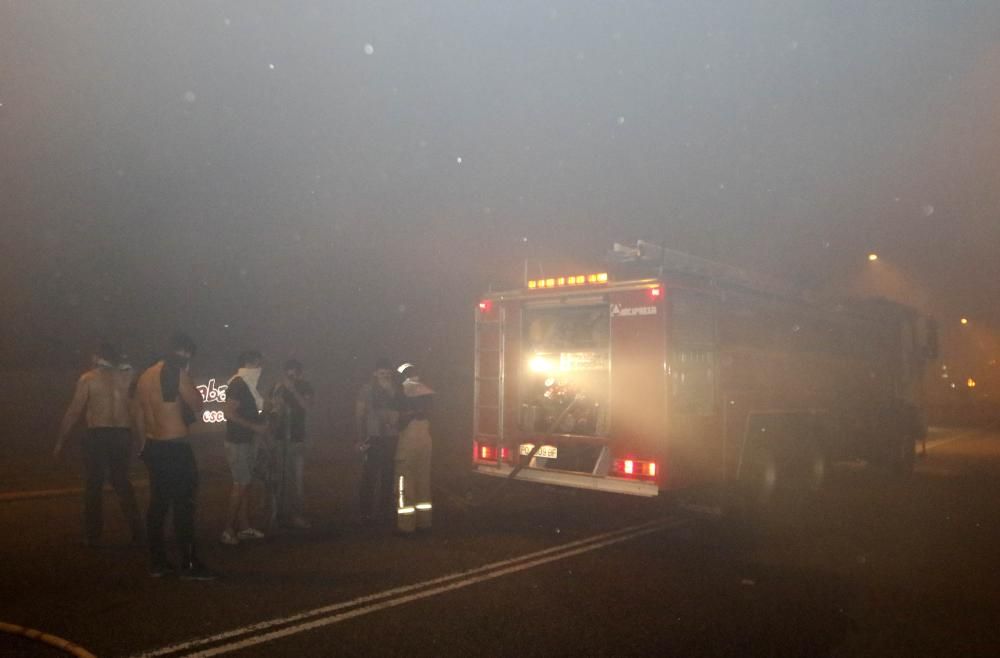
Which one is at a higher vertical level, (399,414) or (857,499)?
(399,414)

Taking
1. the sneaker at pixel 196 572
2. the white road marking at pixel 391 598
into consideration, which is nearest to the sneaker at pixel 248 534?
the sneaker at pixel 196 572

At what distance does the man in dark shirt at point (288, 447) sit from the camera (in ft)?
28.4

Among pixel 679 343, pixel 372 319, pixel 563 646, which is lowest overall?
pixel 563 646

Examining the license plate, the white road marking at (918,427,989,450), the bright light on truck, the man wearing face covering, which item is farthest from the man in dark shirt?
the white road marking at (918,427,989,450)

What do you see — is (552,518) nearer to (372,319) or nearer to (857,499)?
(857,499)

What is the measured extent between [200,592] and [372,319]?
59.2 ft

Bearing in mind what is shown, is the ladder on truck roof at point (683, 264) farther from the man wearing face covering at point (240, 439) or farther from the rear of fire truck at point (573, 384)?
the man wearing face covering at point (240, 439)

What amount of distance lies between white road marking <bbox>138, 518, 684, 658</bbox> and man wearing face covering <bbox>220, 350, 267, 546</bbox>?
7.55 ft

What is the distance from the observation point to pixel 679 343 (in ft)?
28.6

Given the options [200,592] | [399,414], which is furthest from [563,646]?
[399,414]

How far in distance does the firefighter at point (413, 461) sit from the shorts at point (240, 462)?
4.82 feet

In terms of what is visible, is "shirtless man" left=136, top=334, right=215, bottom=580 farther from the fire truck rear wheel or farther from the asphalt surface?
the fire truck rear wheel

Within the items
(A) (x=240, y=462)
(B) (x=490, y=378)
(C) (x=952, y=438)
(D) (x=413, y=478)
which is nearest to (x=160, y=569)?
(A) (x=240, y=462)

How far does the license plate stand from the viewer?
9.31 meters
